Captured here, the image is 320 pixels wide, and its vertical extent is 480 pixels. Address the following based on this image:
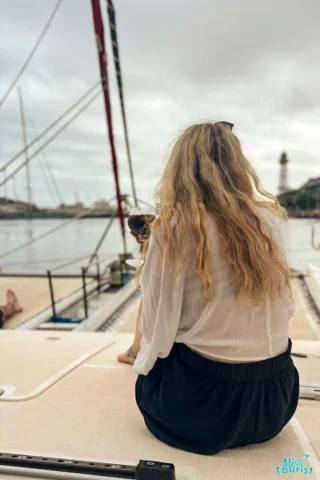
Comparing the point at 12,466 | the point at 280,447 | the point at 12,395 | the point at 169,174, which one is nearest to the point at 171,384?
the point at 280,447

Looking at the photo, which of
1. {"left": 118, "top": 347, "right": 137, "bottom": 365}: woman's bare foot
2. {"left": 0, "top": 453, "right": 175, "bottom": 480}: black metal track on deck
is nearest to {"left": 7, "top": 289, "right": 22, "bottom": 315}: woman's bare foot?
{"left": 118, "top": 347, "right": 137, "bottom": 365}: woman's bare foot

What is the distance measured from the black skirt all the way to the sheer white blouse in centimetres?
4

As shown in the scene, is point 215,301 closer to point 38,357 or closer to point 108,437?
point 108,437

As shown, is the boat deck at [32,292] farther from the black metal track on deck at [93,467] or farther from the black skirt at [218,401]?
the black skirt at [218,401]

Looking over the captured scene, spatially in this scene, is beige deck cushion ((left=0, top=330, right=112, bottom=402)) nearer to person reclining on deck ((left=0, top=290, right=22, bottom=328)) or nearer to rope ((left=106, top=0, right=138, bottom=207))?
person reclining on deck ((left=0, top=290, right=22, bottom=328))

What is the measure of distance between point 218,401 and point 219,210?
0.56m

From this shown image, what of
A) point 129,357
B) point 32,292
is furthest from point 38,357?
point 32,292

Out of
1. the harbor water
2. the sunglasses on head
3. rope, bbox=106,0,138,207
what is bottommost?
the harbor water

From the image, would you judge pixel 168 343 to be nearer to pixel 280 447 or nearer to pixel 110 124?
pixel 280 447

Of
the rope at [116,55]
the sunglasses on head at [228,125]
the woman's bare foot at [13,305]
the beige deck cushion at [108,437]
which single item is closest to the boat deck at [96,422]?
the beige deck cushion at [108,437]

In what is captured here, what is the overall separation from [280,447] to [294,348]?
42.1 inches

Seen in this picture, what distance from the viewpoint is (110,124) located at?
5539 millimetres

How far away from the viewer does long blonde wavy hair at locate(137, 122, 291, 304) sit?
1139 millimetres

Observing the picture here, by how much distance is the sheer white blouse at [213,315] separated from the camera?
1181mm
